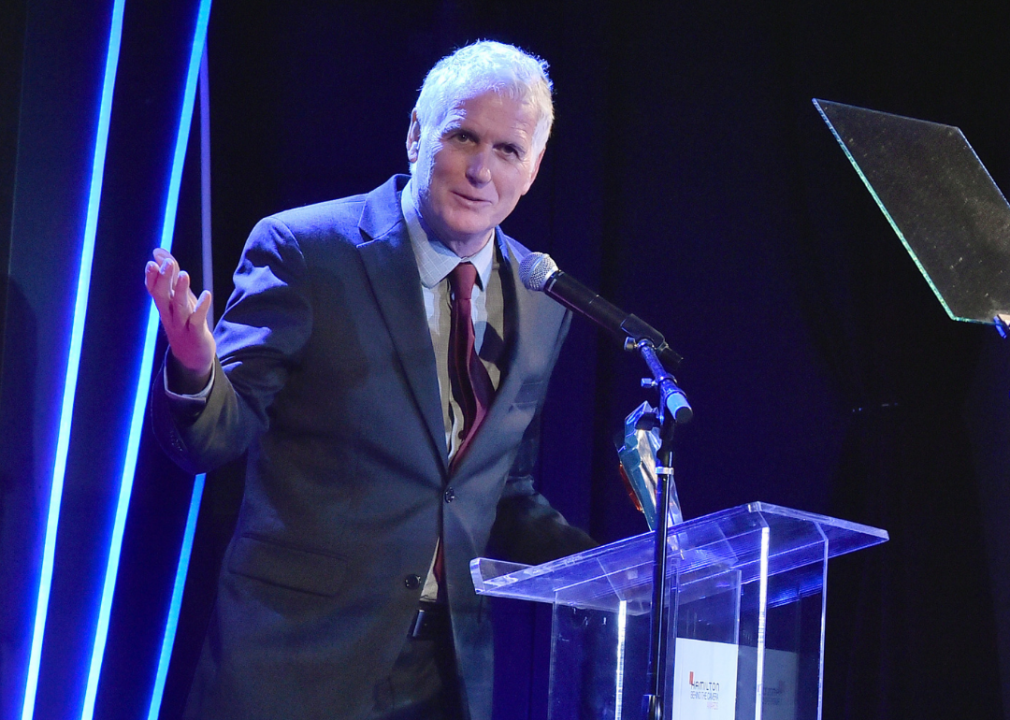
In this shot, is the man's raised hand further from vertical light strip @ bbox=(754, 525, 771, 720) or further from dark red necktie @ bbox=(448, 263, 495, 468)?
vertical light strip @ bbox=(754, 525, 771, 720)

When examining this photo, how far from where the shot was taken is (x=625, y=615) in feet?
5.10

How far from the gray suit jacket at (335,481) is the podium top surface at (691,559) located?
0.37 metres

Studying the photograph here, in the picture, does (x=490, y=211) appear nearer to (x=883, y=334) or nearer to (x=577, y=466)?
(x=577, y=466)

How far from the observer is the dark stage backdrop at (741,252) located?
8.87 ft

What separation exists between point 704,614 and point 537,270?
60cm

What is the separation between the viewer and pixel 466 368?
2057 mm

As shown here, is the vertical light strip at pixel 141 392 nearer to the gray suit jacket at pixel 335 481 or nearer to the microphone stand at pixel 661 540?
the gray suit jacket at pixel 335 481

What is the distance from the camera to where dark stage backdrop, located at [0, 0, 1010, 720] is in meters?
2.71

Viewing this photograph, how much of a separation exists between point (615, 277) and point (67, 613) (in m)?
1.78

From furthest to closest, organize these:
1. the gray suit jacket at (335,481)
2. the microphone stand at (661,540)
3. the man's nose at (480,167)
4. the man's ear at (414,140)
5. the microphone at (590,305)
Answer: the man's ear at (414,140), the man's nose at (480,167), the gray suit jacket at (335,481), the microphone at (590,305), the microphone stand at (661,540)

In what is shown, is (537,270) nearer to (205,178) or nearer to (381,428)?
(381,428)

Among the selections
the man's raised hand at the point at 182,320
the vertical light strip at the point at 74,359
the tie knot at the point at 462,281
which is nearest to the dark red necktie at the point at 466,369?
the tie knot at the point at 462,281

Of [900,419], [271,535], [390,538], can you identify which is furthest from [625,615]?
[900,419]

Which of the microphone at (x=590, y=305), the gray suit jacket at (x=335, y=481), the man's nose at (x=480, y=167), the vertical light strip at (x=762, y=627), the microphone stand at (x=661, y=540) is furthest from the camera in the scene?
the man's nose at (x=480, y=167)
